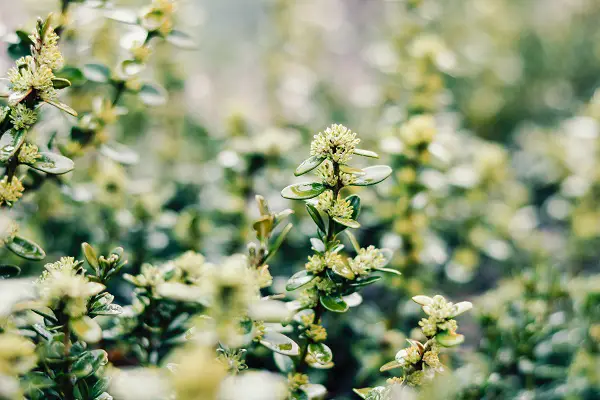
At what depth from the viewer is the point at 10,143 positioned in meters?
0.86

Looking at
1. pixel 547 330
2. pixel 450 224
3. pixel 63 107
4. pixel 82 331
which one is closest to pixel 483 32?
pixel 450 224

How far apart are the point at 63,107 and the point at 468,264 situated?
3.80 feet

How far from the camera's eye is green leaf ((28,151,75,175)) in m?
0.88

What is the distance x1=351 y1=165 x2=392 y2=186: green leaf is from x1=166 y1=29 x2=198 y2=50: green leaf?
1.75 ft

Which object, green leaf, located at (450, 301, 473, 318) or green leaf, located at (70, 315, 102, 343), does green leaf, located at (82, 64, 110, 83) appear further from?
green leaf, located at (450, 301, 473, 318)

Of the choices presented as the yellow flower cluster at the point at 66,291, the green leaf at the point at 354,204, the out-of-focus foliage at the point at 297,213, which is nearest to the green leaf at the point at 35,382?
the out-of-focus foliage at the point at 297,213

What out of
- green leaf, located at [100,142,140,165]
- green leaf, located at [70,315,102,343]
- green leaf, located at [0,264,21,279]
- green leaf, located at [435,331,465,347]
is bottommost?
green leaf, located at [0,264,21,279]

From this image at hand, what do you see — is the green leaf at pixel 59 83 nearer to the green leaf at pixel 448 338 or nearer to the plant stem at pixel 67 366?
the plant stem at pixel 67 366

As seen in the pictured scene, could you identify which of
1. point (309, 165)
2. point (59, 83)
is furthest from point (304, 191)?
point (59, 83)

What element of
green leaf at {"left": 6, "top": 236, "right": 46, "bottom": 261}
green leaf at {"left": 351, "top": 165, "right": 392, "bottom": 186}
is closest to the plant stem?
green leaf at {"left": 6, "top": 236, "right": 46, "bottom": 261}

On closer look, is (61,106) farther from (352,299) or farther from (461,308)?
(461,308)

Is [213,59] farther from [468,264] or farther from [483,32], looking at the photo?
[468,264]

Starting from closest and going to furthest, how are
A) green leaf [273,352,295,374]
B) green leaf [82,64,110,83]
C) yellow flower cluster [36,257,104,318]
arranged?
yellow flower cluster [36,257,104,318]
green leaf [273,352,295,374]
green leaf [82,64,110,83]

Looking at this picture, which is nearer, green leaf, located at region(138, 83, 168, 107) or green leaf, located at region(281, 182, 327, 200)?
green leaf, located at region(281, 182, 327, 200)
